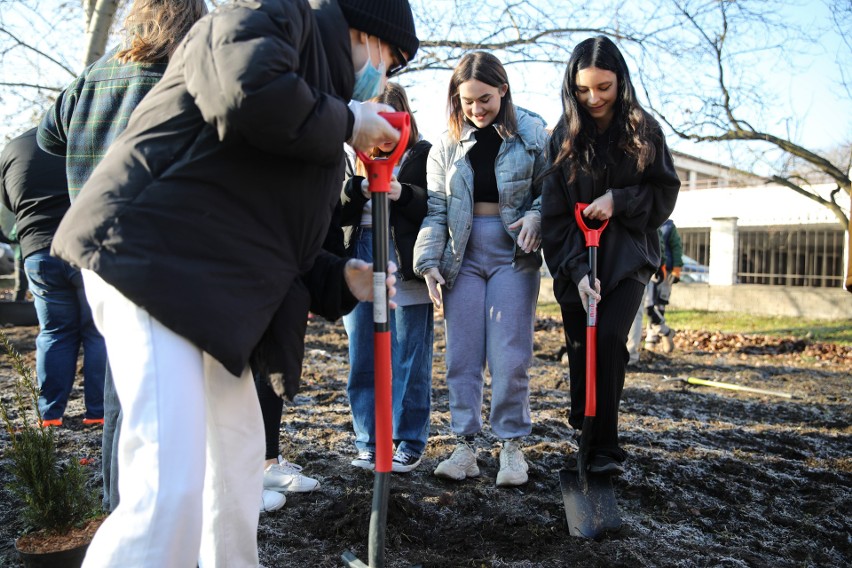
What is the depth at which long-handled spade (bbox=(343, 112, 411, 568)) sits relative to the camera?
2154mm

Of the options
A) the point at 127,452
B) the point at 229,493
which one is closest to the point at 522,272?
the point at 229,493

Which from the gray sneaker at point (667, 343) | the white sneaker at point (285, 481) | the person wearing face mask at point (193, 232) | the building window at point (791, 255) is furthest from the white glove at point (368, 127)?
the building window at point (791, 255)

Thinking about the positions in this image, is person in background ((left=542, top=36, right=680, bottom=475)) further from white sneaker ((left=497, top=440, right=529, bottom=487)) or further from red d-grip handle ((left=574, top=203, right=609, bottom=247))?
white sneaker ((left=497, top=440, right=529, bottom=487))

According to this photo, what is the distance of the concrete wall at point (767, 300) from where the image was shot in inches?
532

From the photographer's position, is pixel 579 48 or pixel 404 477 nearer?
pixel 579 48

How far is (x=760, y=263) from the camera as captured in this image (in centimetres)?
1700

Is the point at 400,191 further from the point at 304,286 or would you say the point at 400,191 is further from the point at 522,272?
the point at 304,286

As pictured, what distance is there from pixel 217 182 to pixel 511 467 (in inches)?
91.6

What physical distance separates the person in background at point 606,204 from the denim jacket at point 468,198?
18cm

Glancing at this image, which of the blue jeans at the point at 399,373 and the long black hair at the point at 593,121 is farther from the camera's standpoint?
the blue jeans at the point at 399,373

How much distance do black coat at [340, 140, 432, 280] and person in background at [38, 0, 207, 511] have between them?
1.26 meters

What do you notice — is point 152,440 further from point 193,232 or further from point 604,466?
point 604,466

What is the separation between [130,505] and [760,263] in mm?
17715

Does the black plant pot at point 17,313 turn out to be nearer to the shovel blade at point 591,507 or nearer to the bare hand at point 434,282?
the bare hand at point 434,282
